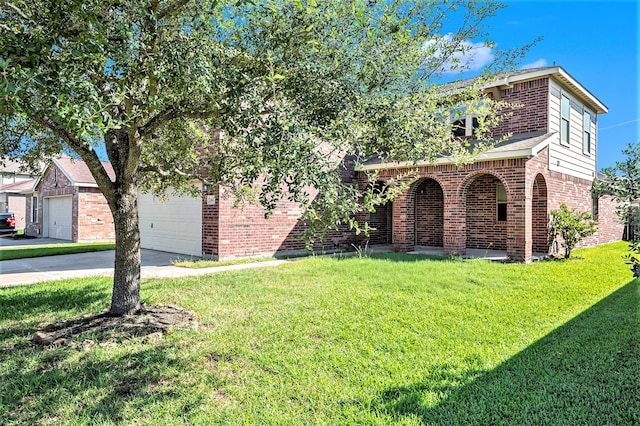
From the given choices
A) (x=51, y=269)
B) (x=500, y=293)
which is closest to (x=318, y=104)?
(x=500, y=293)

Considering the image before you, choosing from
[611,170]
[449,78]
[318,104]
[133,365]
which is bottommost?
[133,365]

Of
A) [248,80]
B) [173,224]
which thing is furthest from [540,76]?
[173,224]

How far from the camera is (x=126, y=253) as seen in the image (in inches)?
214

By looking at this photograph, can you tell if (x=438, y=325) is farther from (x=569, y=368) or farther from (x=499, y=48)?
(x=499, y=48)

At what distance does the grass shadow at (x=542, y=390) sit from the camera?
3.08 m

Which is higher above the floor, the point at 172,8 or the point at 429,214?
the point at 172,8

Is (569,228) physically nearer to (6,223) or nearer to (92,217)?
(92,217)

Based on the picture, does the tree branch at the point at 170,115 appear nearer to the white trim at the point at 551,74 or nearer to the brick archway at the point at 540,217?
the white trim at the point at 551,74

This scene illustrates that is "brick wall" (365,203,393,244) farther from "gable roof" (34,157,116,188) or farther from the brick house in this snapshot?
"gable roof" (34,157,116,188)

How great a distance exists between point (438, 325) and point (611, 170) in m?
2.75

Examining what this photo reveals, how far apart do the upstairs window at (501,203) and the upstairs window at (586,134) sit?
451 centimetres

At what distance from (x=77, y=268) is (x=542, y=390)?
10.9 meters

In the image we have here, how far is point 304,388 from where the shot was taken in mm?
3551

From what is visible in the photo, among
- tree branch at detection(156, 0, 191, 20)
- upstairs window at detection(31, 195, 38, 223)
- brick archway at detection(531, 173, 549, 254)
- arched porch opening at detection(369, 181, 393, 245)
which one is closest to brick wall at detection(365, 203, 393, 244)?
arched porch opening at detection(369, 181, 393, 245)
